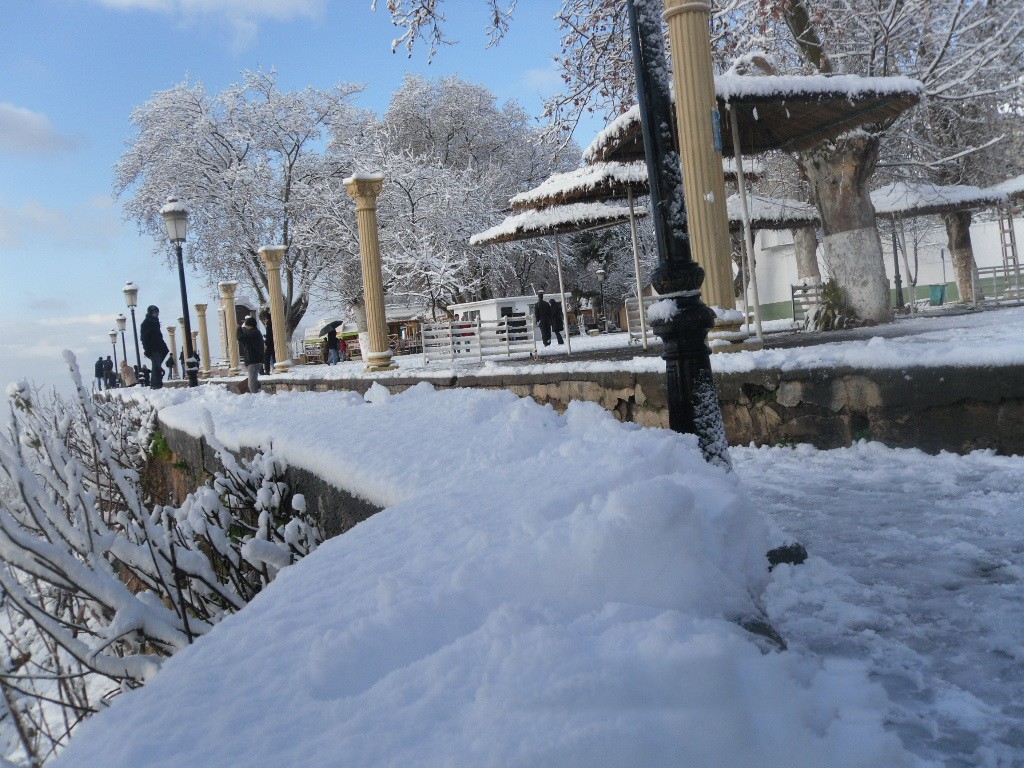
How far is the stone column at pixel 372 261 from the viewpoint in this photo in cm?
1331

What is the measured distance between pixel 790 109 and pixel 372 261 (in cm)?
756

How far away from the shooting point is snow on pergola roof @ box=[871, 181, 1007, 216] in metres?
14.6

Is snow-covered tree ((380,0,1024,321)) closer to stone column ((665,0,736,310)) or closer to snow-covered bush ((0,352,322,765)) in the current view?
stone column ((665,0,736,310))

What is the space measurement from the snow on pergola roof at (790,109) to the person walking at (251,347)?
8.05 metres

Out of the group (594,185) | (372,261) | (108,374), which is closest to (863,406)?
(594,185)

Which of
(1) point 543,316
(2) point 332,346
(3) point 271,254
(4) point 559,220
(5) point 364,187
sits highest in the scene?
(5) point 364,187

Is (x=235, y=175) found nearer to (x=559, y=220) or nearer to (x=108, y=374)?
(x=108, y=374)

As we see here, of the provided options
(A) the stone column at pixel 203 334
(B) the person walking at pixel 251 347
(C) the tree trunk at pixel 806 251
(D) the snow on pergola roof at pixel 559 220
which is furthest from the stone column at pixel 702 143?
(A) the stone column at pixel 203 334

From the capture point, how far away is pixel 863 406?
188 inches

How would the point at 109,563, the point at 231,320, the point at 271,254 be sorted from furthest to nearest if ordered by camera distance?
the point at 231,320 → the point at 271,254 → the point at 109,563

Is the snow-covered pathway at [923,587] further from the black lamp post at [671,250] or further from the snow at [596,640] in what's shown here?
the black lamp post at [671,250]

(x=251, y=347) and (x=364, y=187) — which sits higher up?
(x=364, y=187)

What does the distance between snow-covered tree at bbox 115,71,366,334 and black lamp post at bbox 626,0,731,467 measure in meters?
26.6

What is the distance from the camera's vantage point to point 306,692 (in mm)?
1329
